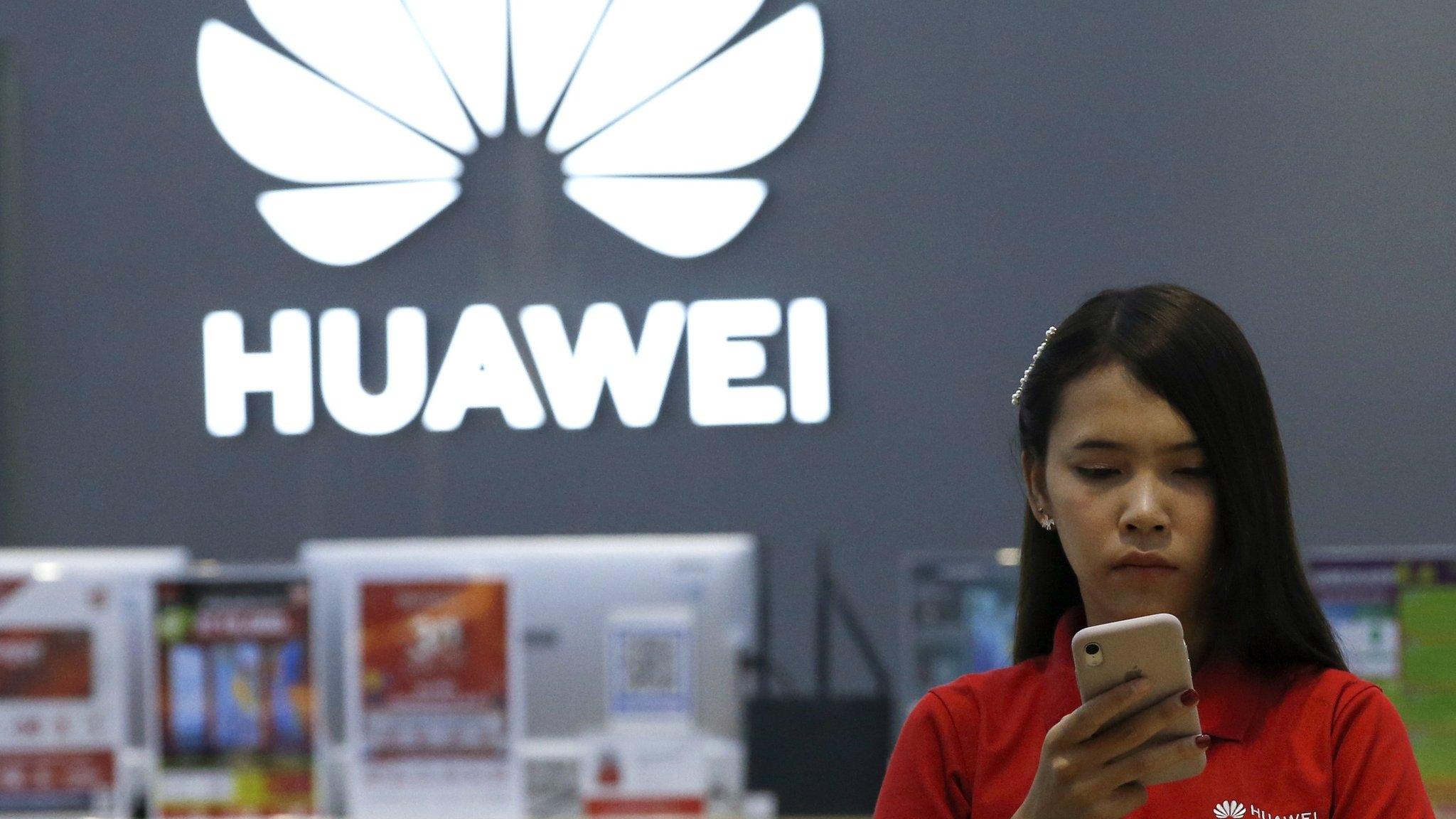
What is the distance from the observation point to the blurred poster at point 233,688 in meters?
3.04

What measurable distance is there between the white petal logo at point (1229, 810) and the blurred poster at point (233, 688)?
2.40 metres

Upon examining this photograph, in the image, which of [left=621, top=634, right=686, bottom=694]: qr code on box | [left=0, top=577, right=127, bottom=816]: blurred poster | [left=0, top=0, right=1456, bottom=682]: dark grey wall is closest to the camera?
[left=621, top=634, right=686, bottom=694]: qr code on box

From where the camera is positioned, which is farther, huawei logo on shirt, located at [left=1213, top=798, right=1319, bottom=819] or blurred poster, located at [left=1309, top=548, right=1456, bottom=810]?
blurred poster, located at [left=1309, top=548, right=1456, bottom=810]

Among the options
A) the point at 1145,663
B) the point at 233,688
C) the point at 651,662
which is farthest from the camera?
the point at 233,688

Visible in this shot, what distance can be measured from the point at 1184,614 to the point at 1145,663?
0.40 ft

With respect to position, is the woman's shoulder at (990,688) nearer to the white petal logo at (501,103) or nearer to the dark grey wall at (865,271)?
the dark grey wall at (865,271)

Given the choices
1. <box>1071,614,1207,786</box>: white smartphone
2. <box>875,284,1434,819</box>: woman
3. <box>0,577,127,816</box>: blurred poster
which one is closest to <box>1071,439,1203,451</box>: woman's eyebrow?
<box>875,284,1434,819</box>: woman

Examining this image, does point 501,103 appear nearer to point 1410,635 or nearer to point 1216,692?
point 1410,635

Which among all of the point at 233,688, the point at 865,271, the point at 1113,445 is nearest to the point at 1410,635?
the point at 865,271

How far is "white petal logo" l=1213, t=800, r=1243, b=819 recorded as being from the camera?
957mm

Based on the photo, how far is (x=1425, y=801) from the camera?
3.20 feet

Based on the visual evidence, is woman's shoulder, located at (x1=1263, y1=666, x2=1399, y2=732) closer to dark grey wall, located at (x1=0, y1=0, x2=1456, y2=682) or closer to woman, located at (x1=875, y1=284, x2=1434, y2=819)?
woman, located at (x1=875, y1=284, x2=1434, y2=819)

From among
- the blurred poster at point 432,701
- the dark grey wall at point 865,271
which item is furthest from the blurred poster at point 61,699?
the dark grey wall at point 865,271

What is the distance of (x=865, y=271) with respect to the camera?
3.78 meters
